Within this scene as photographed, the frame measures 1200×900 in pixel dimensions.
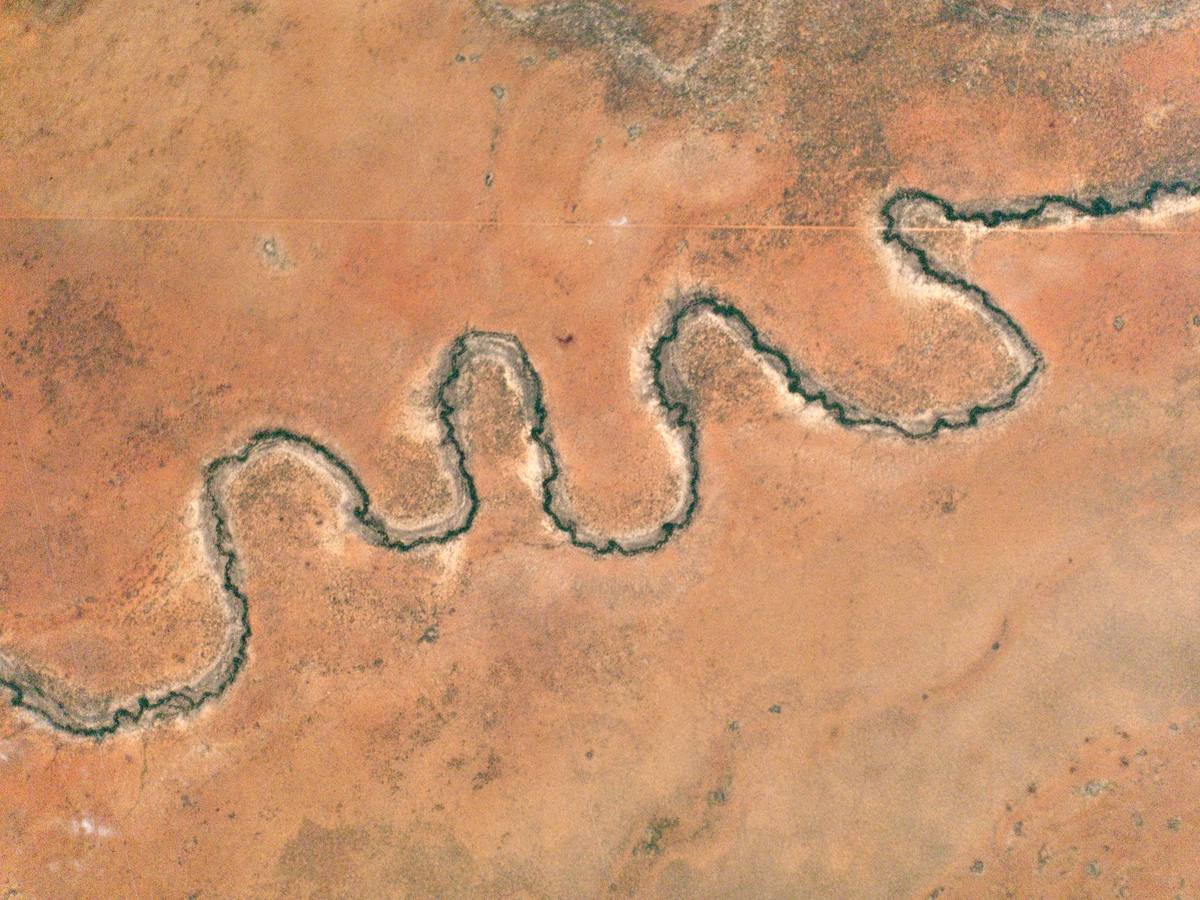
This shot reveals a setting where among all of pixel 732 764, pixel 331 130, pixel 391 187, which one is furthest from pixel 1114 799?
pixel 331 130

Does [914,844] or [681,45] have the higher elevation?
[681,45]

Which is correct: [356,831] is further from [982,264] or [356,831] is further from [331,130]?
[982,264]

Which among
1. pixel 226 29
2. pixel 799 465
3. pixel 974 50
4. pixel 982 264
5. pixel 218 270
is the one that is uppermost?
pixel 226 29

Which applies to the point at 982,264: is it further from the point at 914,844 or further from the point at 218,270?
the point at 218,270

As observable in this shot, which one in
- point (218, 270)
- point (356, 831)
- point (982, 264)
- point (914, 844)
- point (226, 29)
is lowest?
point (914, 844)

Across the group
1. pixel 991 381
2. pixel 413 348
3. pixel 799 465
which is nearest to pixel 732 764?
pixel 799 465

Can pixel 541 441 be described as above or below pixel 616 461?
above
